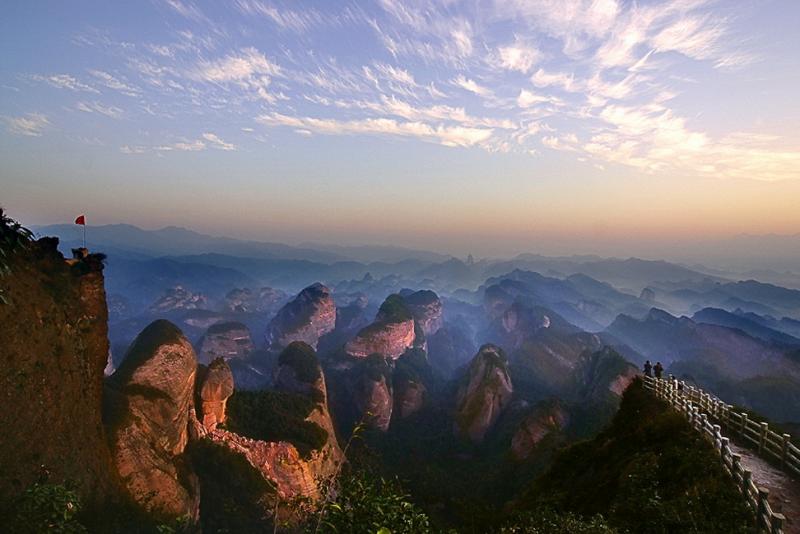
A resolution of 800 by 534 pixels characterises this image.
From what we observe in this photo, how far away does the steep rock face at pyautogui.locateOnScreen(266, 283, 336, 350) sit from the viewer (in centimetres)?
18175

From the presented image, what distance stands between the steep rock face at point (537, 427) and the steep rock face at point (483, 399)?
30.2 metres

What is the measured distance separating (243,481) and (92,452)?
73.9ft

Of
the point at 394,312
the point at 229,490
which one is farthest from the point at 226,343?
the point at 229,490

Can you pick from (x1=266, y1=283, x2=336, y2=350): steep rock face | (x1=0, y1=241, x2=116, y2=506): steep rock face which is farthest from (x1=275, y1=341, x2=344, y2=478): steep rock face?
(x1=266, y1=283, x2=336, y2=350): steep rock face

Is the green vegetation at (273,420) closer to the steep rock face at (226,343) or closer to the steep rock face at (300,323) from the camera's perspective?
the steep rock face at (226,343)

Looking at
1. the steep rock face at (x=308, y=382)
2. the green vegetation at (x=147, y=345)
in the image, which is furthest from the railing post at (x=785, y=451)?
the steep rock face at (x=308, y=382)

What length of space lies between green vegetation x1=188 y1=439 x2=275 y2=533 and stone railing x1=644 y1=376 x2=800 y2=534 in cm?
4210

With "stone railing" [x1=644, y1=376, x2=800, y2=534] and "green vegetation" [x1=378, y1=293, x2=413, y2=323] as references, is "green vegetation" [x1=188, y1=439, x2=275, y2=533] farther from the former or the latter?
"green vegetation" [x1=378, y1=293, x2=413, y2=323]

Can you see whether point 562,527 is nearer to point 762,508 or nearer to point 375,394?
point 762,508

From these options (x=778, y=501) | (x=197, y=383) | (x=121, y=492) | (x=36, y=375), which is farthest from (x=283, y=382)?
(x=778, y=501)

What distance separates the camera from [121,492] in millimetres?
32969

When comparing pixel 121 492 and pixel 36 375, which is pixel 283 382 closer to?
pixel 121 492

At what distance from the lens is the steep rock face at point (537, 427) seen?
7894 cm

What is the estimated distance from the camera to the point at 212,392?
54656 millimetres
